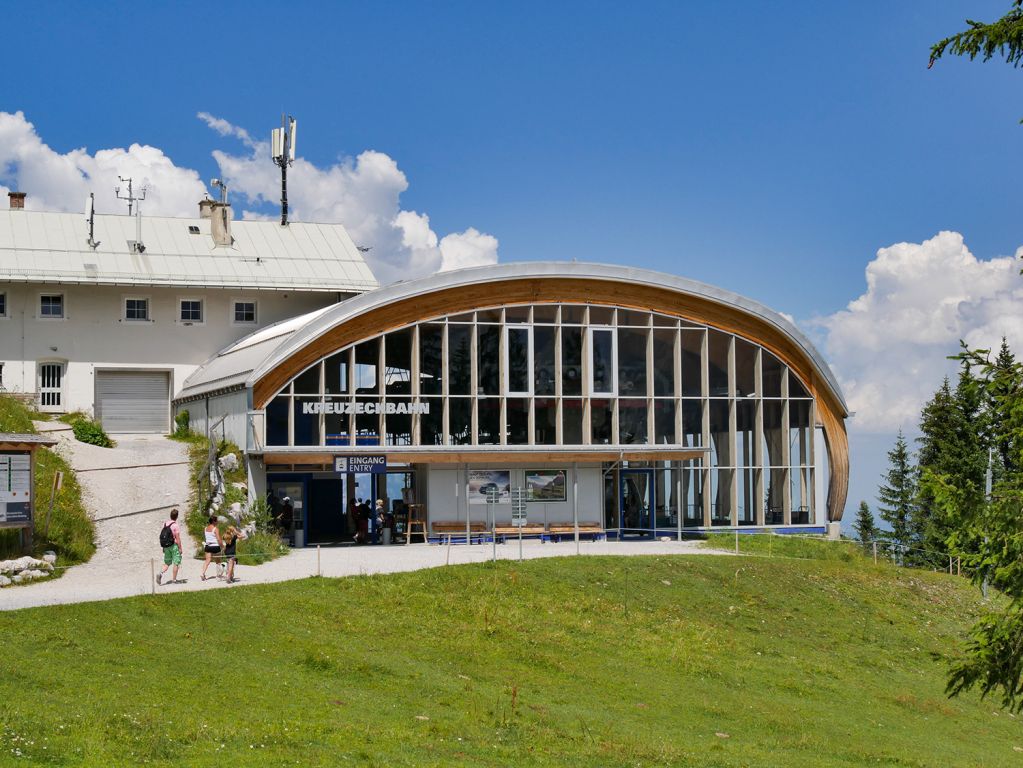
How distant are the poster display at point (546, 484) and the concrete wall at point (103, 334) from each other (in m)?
16.6

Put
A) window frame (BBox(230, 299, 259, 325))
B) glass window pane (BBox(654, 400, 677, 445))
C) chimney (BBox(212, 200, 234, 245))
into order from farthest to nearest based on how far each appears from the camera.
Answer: chimney (BBox(212, 200, 234, 245)), window frame (BBox(230, 299, 259, 325)), glass window pane (BBox(654, 400, 677, 445))

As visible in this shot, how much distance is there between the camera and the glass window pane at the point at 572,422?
1576 inches

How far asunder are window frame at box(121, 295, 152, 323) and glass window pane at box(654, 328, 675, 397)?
20662mm

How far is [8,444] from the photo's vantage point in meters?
26.3

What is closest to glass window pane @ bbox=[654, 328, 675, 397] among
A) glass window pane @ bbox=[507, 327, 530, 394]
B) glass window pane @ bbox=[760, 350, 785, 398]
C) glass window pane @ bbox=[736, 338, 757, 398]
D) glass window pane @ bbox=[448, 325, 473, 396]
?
glass window pane @ bbox=[736, 338, 757, 398]

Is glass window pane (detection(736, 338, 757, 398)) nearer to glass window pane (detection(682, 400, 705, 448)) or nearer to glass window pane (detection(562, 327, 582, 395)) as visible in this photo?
glass window pane (detection(682, 400, 705, 448))

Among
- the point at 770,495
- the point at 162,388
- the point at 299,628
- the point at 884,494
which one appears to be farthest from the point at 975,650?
the point at 884,494

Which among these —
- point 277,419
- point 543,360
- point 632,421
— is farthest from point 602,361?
point 277,419

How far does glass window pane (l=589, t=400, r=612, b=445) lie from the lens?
133 ft

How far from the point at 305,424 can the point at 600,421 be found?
1005cm

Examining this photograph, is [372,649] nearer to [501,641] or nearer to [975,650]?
[501,641]

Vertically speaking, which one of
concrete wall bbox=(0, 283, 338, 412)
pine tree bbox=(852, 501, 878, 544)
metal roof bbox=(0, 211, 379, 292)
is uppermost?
metal roof bbox=(0, 211, 379, 292)

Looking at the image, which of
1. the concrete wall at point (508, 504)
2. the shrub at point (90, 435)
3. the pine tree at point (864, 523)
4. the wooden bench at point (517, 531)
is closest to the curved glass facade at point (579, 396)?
the concrete wall at point (508, 504)

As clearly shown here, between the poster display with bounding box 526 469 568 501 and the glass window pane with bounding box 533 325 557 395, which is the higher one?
the glass window pane with bounding box 533 325 557 395
